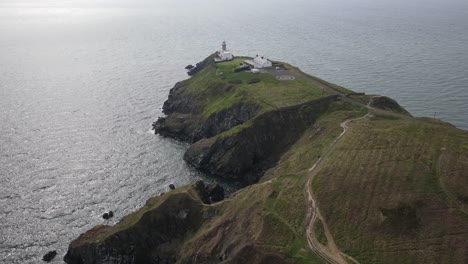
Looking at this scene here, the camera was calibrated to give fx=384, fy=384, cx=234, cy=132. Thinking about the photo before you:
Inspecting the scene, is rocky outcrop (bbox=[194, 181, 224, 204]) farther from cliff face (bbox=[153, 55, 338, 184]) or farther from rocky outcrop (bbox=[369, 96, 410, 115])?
rocky outcrop (bbox=[369, 96, 410, 115])

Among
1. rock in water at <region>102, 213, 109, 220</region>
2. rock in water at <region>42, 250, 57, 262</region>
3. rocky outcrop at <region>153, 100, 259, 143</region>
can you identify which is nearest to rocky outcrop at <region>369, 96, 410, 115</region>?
rocky outcrop at <region>153, 100, 259, 143</region>

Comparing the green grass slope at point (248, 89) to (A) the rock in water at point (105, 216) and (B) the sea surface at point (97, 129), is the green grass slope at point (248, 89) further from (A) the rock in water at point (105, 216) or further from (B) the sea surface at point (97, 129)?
(A) the rock in water at point (105, 216)

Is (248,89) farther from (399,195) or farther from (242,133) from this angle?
(399,195)

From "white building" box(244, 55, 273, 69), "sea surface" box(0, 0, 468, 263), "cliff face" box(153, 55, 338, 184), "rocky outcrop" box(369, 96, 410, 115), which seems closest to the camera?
"sea surface" box(0, 0, 468, 263)

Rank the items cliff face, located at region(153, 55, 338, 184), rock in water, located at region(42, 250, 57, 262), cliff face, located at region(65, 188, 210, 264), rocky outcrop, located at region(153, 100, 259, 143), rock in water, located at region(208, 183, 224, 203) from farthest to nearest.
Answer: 1. rocky outcrop, located at region(153, 100, 259, 143)
2. cliff face, located at region(153, 55, 338, 184)
3. rock in water, located at region(208, 183, 224, 203)
4. rock in water, located at region(42, 250, 57, 262)
5. cliff face, located at region(65, 188, 210, 264)

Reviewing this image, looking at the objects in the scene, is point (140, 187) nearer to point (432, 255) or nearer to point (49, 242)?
point (49, 242)
